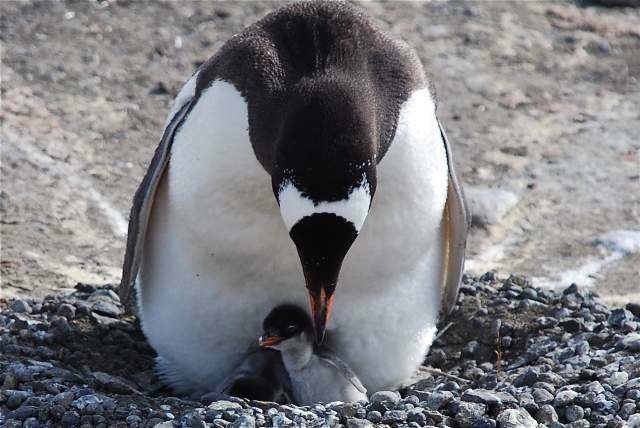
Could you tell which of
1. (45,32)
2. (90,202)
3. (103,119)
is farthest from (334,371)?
(45,32)

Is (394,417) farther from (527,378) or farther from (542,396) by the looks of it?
(527,378)

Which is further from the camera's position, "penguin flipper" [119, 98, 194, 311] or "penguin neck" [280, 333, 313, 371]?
"penguin flipper" [119, 98, 194, 311]

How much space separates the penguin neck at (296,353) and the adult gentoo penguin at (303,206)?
161 mm

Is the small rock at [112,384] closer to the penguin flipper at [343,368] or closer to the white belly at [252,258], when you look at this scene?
the white belly at [252,258]

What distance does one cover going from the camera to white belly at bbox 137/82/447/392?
13.7 ft

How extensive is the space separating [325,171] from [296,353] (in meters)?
1.05

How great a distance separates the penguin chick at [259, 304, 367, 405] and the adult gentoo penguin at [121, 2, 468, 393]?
0.36 feet

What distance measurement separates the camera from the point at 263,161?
12.9 feet

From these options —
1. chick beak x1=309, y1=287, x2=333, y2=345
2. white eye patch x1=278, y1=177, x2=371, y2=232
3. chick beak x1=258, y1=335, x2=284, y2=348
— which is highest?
white eye patch x1=278, y1=177, x2=371, y2=232

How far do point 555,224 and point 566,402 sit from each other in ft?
8.88

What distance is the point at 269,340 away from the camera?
4.26 metres

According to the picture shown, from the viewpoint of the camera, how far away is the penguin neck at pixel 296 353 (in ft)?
14.2

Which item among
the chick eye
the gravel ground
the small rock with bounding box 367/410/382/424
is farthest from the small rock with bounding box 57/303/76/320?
the small rock with bounding box 367/410/382/424

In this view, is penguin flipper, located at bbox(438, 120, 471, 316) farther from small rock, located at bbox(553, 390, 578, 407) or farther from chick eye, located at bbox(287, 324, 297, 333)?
small rock, located at bbox(553, 390, 578, 407)
